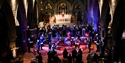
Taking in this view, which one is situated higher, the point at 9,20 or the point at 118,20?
the point at 9,20

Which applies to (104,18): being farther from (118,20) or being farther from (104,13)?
(118,20)

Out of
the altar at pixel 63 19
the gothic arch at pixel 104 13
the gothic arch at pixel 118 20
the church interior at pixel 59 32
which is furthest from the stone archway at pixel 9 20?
the altar at pixel 63 19

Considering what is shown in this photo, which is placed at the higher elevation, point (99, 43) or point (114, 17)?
point (114, 17)

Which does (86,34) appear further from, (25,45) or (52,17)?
(52,17)

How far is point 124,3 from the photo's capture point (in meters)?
23.2

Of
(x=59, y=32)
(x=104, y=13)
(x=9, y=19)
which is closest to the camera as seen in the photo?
(x=9, y=19)

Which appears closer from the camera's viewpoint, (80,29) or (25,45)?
(25,45)

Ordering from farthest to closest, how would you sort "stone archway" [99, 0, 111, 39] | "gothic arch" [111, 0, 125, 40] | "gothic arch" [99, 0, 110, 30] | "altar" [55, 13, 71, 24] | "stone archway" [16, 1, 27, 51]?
"altar" [55, 13, 71, 24], "stone archway" [16, 1, 27, 51], "stone archway" [99, 0, 111, 39], "gothic arch" [99, 0, 110, 30], "gothic arch" [111, 0, 125, 40]

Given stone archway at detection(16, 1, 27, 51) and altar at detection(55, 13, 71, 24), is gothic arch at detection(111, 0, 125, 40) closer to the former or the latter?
stone archway at detection(16, 1, 27, 51)

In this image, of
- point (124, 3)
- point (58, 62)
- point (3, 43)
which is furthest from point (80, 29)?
point (58, 62)

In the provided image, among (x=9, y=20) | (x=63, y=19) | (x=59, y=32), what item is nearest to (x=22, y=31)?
→ (x=9, y=20)

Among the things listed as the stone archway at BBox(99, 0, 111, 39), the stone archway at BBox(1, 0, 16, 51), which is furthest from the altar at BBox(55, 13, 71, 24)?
the stone archway at BBox(1, 0, 16, 51)

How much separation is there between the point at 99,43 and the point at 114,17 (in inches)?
188

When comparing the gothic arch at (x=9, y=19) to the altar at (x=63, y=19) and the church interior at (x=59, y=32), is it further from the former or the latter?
the altar at (x=63, y=19)
